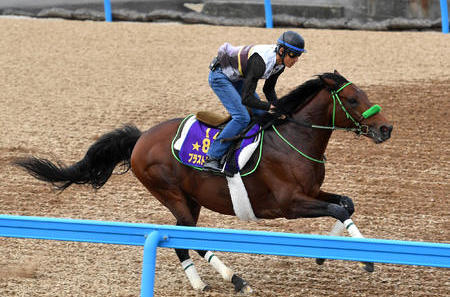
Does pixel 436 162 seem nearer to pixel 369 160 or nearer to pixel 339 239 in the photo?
pixel 369 160

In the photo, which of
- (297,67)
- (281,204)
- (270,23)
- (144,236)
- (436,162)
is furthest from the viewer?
(270,23)

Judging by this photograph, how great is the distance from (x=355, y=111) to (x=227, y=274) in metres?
1.61

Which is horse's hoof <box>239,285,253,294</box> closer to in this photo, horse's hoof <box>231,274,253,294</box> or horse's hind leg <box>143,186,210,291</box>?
horse's hoof <box>231,274,253,294</box>

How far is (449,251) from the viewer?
3795 mm

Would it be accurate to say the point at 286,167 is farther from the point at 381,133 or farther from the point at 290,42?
the point at 290,42

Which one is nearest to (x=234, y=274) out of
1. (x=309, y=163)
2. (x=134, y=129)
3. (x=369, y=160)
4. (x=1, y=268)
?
(x=309, y=163)

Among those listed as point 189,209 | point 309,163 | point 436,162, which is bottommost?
point 436,162

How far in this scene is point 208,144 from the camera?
5.87 metres

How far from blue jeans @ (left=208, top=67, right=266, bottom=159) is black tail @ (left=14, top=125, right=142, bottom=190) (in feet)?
3.08

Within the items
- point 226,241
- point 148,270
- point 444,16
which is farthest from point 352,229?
point 444,16

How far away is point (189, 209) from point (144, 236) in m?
1.93

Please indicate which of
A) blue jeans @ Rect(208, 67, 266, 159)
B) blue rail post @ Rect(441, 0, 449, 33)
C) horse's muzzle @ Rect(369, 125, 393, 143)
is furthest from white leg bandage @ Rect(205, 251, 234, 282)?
blue rail post @ Rect(441, 0, 449, 33)

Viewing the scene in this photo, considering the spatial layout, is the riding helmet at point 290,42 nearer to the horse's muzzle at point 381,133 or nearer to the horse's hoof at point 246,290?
the horse's muzzle at point 381,133

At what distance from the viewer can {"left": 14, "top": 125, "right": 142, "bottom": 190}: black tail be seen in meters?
6.42
